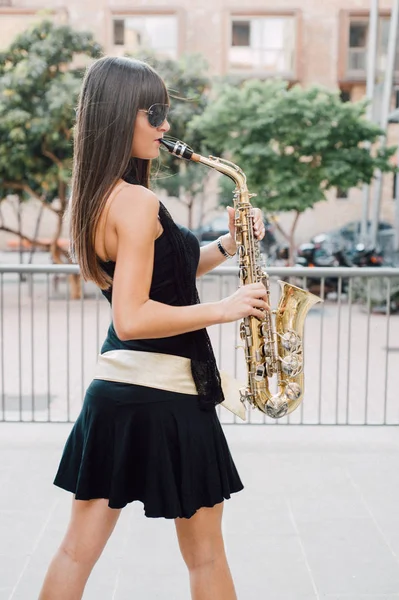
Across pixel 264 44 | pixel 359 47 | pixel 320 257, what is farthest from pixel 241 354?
pixel 359 47

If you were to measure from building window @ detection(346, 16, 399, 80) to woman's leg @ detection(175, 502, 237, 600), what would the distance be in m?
30.1

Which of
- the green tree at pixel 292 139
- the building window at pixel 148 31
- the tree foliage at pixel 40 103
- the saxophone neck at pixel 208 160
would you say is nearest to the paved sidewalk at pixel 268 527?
the saxophone neck at pixel 208 160

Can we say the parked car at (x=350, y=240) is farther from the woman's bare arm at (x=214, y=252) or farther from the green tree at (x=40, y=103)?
the woman's bare arm at (x=214, y=252)

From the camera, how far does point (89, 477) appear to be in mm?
2385

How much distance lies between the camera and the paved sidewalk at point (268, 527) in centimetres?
336

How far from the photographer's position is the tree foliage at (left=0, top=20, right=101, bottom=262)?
16203 mm

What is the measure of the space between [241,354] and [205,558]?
794 cm

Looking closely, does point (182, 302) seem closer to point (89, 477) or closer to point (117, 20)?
point (89, 477)

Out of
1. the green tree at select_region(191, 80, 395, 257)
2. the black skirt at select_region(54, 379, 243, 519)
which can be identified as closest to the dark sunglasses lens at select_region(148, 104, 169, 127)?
the black skirt at select_region(54, 379, 243, 519)

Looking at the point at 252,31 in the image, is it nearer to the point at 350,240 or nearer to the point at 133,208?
the point at 350,240

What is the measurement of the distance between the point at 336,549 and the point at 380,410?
13.3ft

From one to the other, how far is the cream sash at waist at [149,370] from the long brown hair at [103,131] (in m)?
0.28

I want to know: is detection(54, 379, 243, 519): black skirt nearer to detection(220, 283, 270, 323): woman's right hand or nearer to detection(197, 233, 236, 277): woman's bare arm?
detection(220, 283, 270, 323): woman's right hand

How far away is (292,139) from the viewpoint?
54.0 feet
